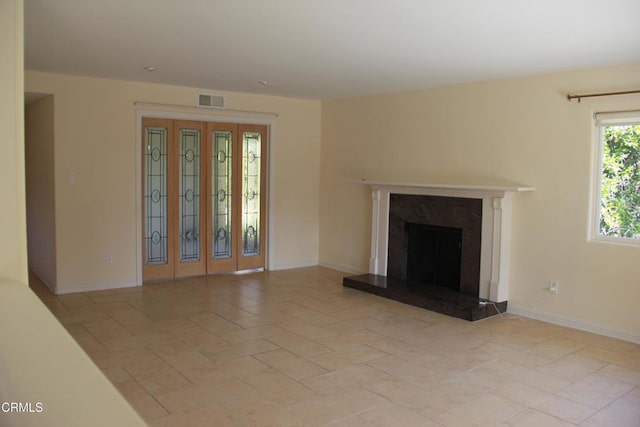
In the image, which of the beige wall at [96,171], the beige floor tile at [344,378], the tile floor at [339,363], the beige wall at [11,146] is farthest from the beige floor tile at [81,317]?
the beige floor tile at [344,378]

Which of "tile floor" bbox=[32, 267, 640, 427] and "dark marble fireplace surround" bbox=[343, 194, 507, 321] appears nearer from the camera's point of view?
"tile floor" bbox=[32, 267, 640, 427]

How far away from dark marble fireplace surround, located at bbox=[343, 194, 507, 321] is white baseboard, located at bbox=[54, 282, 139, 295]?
8.57ft

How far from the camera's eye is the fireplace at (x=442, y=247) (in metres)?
5.26

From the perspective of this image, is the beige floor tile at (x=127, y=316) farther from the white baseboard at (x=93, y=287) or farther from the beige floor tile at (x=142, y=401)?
the beige floor tile at (x=142, y=401)

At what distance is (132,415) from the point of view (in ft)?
3.63

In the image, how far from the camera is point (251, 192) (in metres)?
7.25

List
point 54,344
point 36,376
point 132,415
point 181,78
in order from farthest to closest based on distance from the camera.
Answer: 1. point 181,78
2. point 54,344
3. point 36,376
4. point 132,415

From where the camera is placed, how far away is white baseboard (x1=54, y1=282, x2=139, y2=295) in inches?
229

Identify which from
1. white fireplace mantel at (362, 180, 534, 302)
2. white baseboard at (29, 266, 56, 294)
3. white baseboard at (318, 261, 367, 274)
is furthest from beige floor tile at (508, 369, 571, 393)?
white baseboard at (29, 266, 56, 294)

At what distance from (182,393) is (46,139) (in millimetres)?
4027

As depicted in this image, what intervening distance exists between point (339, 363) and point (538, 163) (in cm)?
277

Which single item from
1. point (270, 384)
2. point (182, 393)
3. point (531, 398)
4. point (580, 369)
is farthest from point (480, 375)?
point (182, 393)

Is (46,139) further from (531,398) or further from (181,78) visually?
(531,398)

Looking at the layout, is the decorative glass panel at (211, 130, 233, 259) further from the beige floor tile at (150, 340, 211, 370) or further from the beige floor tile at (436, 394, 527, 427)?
the beige floor tile at (436, 394, 527, 427)
